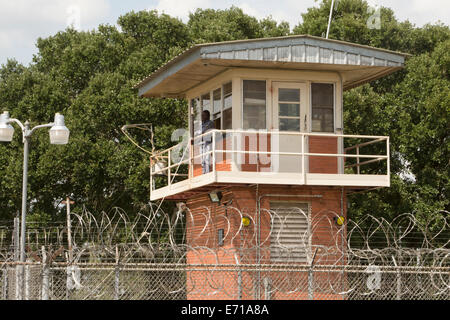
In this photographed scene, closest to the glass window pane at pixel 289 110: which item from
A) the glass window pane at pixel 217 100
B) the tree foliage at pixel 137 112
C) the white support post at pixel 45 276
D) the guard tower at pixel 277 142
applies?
the guard tower at pixel 277 142

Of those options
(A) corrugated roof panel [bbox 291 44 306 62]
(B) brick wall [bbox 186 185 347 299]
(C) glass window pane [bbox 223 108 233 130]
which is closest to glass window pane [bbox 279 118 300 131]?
(C) glass window pane [bbox 223 108 233 130]

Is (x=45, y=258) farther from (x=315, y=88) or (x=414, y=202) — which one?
(x=414, y=202)

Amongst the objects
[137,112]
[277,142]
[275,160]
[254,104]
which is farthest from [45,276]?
[137,112]

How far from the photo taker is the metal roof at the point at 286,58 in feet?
64.9

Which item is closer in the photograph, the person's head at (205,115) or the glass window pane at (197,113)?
the person's head at (205,115)

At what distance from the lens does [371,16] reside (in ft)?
124

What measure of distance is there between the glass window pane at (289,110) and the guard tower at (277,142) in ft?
0.08

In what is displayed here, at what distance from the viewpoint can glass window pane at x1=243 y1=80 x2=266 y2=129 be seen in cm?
2077

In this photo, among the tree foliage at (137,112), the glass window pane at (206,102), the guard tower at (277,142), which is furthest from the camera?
the tree foliage at (137,112)

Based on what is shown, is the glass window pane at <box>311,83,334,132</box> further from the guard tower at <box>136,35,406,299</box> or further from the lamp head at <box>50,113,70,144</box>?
the lamp head at <box>50,113,70,144</box>

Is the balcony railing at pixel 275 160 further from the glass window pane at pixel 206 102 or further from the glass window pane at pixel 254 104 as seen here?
the glass window pane at pixel 206 102

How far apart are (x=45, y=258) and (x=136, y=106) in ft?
67.8

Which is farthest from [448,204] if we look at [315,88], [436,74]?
[315,88]
